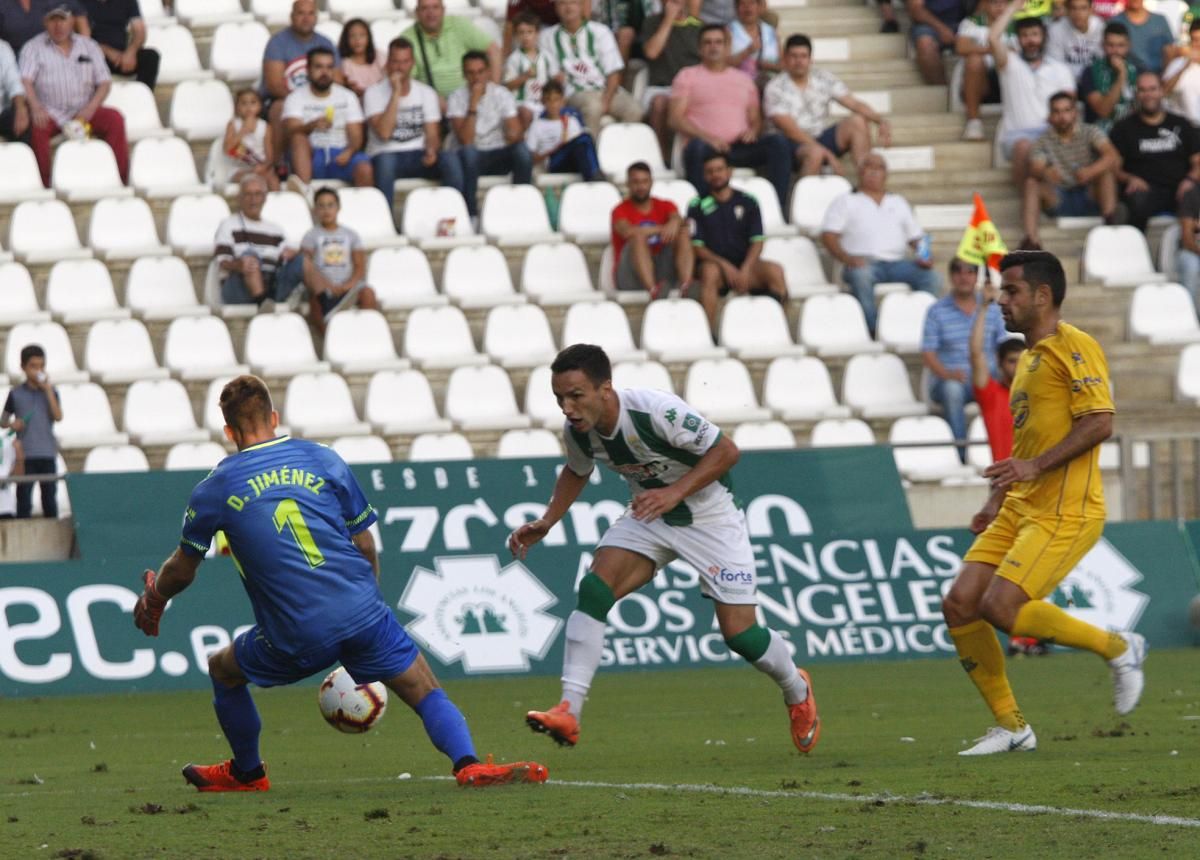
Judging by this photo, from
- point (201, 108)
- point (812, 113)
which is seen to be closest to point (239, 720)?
point (201, 108)

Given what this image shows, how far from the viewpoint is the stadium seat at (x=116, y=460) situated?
18.1 meters

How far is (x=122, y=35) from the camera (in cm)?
2170

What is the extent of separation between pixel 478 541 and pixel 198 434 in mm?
3474

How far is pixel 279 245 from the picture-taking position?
64.6 ft

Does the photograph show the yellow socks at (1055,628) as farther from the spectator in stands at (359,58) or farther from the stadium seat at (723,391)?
the spectator in stands at (359,58)

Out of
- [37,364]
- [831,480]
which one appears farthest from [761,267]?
[37,364]

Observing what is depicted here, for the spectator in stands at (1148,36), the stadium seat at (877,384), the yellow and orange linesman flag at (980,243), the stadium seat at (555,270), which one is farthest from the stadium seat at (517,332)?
the spectator in stands at (1148,36)

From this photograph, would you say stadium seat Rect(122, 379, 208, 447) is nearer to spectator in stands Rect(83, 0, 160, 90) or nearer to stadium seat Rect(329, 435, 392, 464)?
stadium seat Rect(329, 435, 392, 464)

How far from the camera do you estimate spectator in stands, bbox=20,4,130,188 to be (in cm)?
2048

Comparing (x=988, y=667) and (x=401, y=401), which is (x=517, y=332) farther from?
(x=988, y=667)

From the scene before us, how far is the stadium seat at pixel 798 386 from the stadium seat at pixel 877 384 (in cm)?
18

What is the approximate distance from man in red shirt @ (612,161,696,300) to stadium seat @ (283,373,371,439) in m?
3.09

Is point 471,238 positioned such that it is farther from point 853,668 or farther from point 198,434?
point 853,668

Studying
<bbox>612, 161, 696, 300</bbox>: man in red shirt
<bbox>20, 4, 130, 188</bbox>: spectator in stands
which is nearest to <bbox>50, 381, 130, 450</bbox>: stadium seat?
<bbox>20, 4, 130, 188</bbox>: spectator in stands
